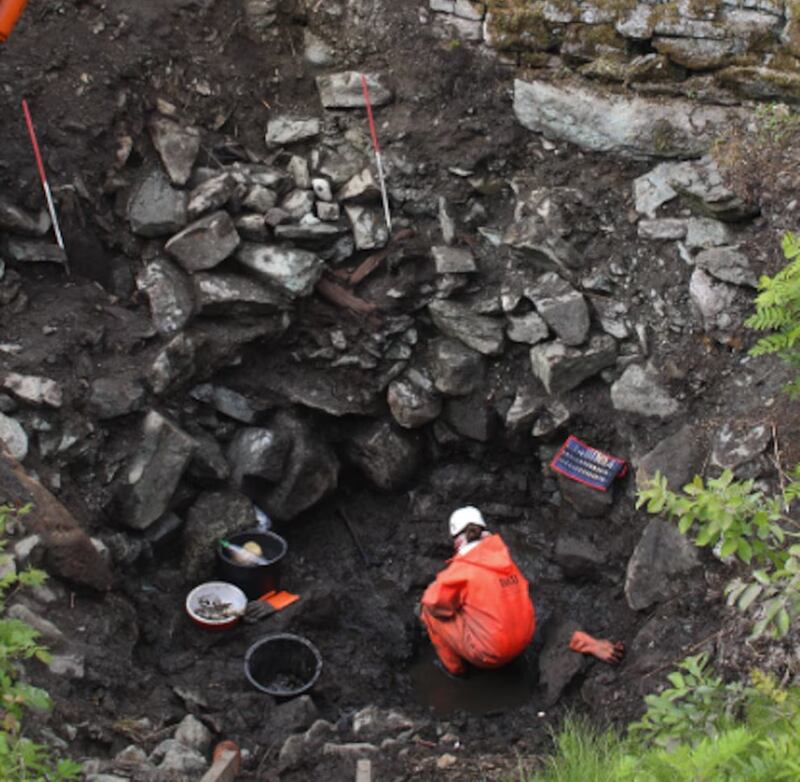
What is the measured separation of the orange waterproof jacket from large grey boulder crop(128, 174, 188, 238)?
2637 millimetres

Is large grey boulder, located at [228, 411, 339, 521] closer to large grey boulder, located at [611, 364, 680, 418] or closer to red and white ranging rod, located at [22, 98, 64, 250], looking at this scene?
red and white ranging rod, located at [22, 98, 64, 250]

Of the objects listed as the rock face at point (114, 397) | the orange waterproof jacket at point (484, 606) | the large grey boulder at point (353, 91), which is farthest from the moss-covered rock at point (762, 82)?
the rock face at point (114, 397)

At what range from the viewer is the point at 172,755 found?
14.7 feet

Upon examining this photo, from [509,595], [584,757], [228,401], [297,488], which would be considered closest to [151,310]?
[228,401]

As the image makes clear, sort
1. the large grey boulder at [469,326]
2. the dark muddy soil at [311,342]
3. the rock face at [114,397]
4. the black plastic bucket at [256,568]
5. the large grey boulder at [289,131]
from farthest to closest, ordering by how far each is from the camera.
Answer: the large grey boulder at [289,131], the large grey boulder at [469,326], the black plastic bucket at [256,568], the rock face at [114,397], the dark muddy soil at [311,342]

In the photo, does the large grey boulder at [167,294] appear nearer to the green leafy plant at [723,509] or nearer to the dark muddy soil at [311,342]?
the dark muddy soil at [311,342]

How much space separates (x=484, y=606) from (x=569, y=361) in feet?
5.29

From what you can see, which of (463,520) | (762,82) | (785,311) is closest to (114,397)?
(463,520)

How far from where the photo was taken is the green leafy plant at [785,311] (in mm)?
4762

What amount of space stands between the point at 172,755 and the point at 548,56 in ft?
15.3

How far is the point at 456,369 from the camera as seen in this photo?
6.69 meters

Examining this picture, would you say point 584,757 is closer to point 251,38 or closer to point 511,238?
point 511,238

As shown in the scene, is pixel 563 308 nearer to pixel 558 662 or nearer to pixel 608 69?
pixel 608 69

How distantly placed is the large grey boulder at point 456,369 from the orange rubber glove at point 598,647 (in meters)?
1.71
